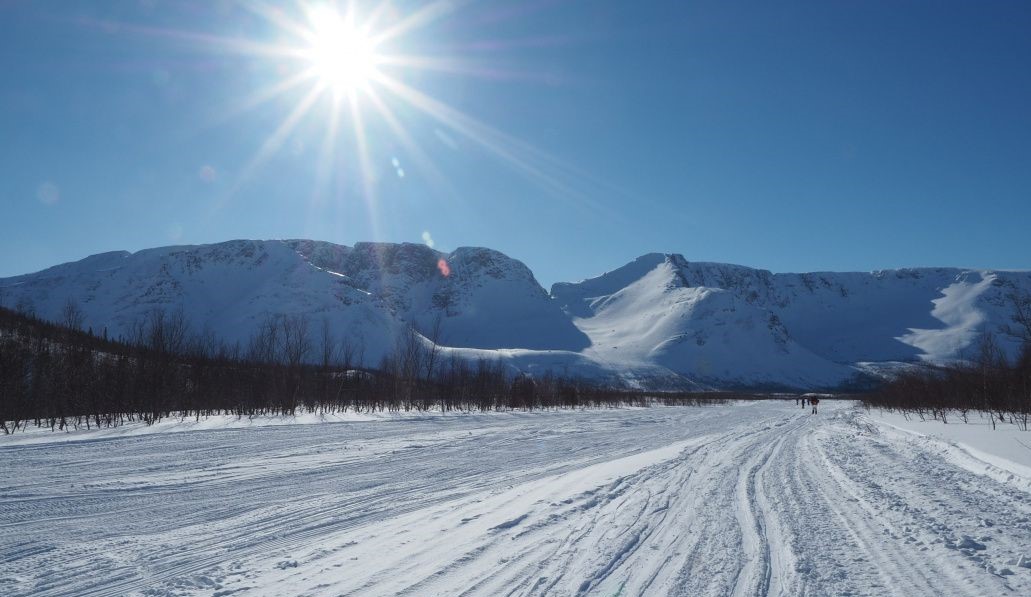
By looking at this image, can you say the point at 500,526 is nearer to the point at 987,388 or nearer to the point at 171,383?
the point at 171,383

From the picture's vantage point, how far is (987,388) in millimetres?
26531

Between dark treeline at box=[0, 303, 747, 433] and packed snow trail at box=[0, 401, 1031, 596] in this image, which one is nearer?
packed snow trail at box=[0, 401, 1031, 596]

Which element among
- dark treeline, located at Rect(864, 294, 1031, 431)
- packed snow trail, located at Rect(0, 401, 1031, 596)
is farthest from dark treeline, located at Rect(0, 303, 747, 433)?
dark treeline, located at Rect(864, 294, 1031, 431)

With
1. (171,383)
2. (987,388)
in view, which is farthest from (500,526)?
(987,388)

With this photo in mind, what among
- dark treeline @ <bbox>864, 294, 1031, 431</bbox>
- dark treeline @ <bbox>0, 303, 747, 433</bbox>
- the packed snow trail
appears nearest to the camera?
the packed snow trail

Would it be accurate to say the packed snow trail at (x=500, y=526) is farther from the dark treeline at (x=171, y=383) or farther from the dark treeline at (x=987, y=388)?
the dark treeline at (x=987, y=388)

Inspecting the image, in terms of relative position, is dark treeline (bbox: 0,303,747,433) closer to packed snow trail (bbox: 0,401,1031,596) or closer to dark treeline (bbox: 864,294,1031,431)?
packed snow trail (bbox: 0,401,1031,596)

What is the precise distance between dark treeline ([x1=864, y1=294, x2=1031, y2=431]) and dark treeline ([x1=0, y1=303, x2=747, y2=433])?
1158 inches

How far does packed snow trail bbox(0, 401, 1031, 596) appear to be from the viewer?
15.1 ft

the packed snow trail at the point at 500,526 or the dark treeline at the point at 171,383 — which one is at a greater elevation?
the dark treeline at the point at 171,383

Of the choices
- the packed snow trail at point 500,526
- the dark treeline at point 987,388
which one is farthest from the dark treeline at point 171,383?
the dark treeline at point 987,388

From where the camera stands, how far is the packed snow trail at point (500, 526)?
15.1 feet

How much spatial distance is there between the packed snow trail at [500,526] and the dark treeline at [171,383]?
12.9 meters

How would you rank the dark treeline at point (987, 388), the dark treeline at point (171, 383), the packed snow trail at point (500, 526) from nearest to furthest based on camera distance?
the packed snow trail at point (500, 526) < the dark treeline at point (987, 388) < the dark treeline at point (171, 383)
